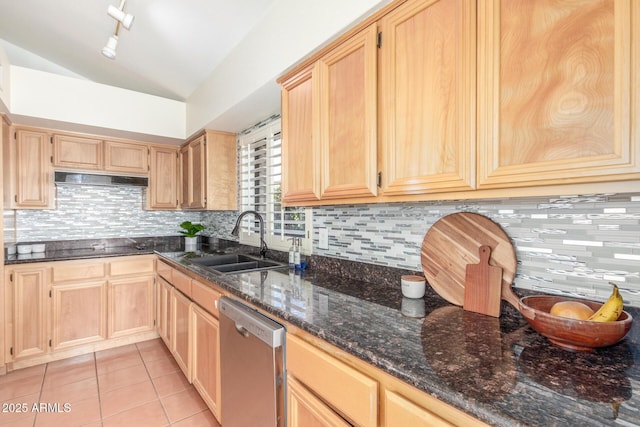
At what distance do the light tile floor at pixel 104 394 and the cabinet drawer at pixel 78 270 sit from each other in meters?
0.74

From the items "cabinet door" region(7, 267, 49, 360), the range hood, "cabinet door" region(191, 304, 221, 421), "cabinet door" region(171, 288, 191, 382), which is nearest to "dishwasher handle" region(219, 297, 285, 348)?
"cabinet door" region(191, 304, 221, 421)

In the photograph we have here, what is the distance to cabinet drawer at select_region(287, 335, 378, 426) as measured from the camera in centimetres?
83

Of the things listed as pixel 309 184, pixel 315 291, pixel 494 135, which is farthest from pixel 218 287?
pixel 494 135

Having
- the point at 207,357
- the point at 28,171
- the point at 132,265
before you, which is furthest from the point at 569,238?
the point at 28,171

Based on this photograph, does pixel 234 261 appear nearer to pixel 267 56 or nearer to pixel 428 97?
pixel 267 56

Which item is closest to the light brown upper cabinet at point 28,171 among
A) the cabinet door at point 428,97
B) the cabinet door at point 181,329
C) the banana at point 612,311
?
the cabinet door at point 181,329

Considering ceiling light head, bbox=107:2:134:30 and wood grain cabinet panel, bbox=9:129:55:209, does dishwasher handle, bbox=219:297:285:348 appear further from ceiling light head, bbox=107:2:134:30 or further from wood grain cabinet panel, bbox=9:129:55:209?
wood grain cabinet panel, bbox=9:129:55:209

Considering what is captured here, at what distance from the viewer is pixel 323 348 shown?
1.02m

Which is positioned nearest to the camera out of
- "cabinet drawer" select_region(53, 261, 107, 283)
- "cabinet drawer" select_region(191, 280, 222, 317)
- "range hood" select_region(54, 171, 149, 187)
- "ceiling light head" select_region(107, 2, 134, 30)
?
"cabinet drawer" select_region(191, 280, 222, 317)

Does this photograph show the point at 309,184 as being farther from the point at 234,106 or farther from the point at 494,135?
the point at 234,106

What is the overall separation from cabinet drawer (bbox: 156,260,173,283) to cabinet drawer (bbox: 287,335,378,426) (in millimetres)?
Answer: 1833

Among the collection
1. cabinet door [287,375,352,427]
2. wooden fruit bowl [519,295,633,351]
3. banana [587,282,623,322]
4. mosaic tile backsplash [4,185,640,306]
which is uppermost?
mosaic tile backsplash [4,185,640,306]

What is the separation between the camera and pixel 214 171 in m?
2.99

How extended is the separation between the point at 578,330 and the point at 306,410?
86 cm
